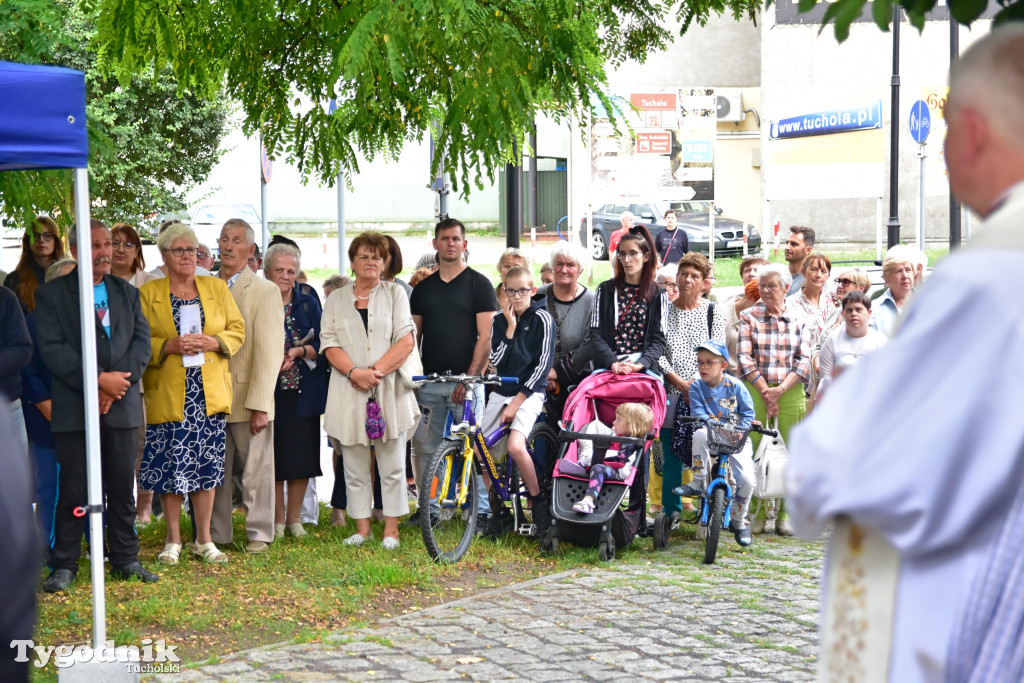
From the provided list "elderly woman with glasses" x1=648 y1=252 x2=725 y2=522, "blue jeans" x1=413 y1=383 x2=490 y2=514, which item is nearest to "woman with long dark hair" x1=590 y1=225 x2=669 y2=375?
"elderly woman with glasses" x1=648 y1=252 x2=725 y2=522

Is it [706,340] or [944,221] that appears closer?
[706,340]

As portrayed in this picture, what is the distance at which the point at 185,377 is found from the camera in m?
7.52

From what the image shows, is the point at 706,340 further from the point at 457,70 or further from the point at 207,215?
the point at 207,215

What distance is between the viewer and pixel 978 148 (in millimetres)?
2027

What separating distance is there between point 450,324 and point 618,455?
1574 mm

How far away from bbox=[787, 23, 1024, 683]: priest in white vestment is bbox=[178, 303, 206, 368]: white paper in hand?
19.7 feet

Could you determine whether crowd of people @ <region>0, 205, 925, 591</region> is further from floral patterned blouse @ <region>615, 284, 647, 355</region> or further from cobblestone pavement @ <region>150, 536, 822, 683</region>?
cobblestone pavement @ <region>150, 536, 822, 683</region>

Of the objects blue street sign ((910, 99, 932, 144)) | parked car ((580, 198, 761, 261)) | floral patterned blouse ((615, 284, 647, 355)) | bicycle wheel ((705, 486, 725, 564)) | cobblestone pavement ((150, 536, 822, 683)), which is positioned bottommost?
cobblestone pavement ((150, 536, 822, 683))

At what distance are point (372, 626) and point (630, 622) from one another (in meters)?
1.34

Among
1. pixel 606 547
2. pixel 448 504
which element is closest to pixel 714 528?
pixel 606 547

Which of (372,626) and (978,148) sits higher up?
(978,148)

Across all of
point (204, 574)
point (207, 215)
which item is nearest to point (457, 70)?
point (204, 574)

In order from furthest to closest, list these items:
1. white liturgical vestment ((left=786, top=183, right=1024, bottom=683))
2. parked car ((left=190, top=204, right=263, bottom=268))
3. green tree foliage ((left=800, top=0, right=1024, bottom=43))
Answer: parked car ((left=190, top=204, right=263, bottom=268)), green tree foliage ((left=800, top=0, right=1024, bottom=43)), white liturgical vestment ((left=786, top=183, right=1024, bottom=683))

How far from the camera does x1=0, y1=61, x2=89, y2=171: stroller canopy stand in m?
4.91
